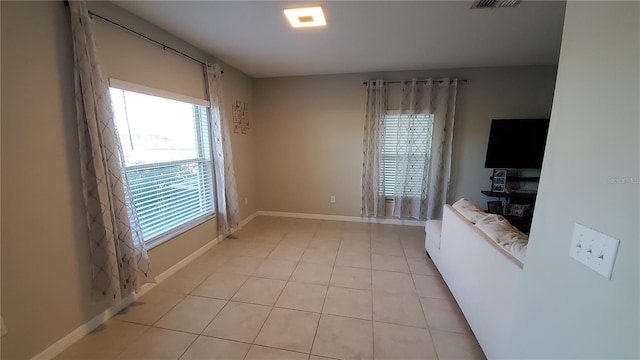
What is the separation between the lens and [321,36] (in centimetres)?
236

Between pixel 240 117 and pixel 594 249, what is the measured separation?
368 cm

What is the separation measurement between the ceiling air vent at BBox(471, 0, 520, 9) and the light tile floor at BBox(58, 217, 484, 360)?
2.33 metres

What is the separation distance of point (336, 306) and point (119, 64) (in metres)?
2.54

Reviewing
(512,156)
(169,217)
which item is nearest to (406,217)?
(512,156)

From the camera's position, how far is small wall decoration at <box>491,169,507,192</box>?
11.0ft

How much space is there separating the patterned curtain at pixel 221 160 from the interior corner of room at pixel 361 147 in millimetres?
137

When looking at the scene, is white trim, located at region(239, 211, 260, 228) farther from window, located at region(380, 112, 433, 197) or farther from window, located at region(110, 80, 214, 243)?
window, located at region(380, 112, 433, 197)

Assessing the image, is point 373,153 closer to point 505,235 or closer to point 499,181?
point 499,181

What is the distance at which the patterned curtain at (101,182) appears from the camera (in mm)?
1525

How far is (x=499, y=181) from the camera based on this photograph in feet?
11.0

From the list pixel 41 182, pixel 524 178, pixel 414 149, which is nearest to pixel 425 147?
pixel 414 149

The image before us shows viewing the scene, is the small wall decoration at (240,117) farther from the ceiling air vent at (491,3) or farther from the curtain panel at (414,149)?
the ceiling air vent at (491,3)

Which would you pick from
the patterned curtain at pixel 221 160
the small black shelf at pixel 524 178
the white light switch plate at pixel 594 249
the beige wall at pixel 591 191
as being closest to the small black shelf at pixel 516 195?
the small black shelf at pixel 524 178

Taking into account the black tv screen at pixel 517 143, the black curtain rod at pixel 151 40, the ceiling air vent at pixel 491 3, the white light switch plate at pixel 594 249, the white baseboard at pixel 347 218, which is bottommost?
the white baseboard at pixel 347 218
